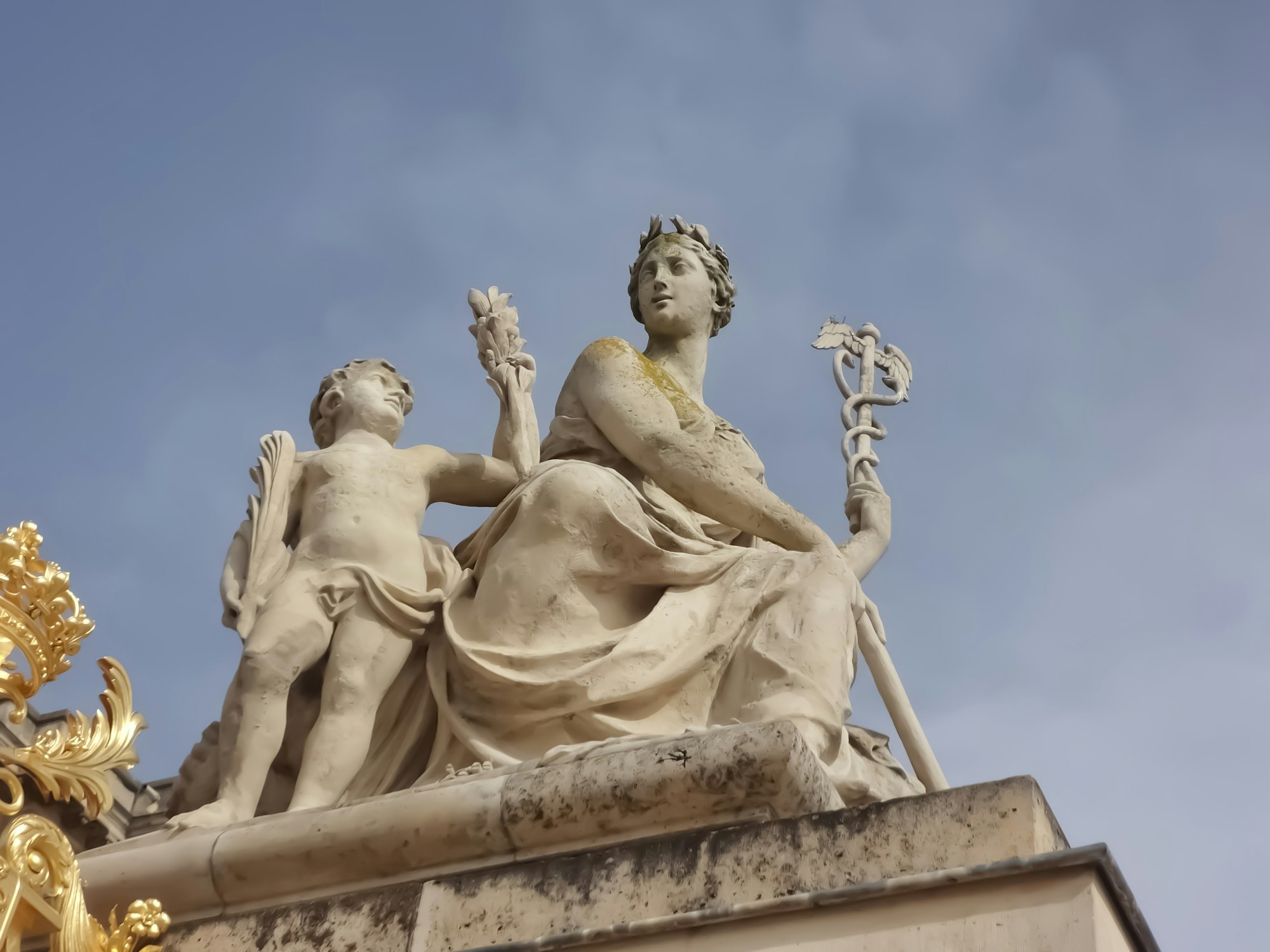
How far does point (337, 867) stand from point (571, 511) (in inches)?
68.9

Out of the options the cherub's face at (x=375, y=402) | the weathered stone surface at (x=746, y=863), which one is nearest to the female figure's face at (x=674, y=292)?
the cherub's face at (x=375, y=402)

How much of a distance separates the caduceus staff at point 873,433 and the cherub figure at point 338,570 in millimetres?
1667

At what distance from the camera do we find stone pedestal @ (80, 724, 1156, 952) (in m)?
4.95

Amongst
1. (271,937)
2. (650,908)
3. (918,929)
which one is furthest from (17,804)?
(918,929)

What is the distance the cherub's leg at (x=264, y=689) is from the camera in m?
6.62

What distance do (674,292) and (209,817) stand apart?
3.61 meters

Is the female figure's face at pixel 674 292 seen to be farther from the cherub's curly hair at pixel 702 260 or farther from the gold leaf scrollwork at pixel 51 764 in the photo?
the gold leaf scrollwork at pixel 51 764

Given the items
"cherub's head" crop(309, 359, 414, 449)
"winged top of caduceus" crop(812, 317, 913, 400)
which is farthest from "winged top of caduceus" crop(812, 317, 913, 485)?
"cherub's head" crop(309, 359, 414, 449)

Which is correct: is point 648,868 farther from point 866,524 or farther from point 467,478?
point 866,524

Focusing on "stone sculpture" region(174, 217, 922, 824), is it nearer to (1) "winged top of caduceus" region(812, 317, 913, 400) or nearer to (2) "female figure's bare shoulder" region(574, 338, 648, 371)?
(2) "female figure's bare shoulder" region(574, 338, 648, 371)

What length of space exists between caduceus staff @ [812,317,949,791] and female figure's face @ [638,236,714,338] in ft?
2.49

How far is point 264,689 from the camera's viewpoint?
22.2 ft

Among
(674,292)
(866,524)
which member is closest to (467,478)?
(674,292)

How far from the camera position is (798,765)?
5594mm
